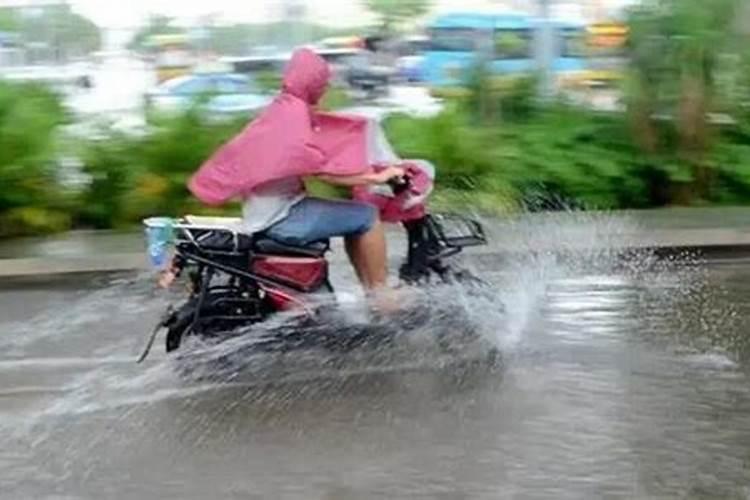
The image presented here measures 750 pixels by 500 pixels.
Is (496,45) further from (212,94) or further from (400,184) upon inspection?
(400,184)

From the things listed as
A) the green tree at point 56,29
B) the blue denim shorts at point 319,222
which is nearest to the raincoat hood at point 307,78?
the blue denim shorts at point 319,222

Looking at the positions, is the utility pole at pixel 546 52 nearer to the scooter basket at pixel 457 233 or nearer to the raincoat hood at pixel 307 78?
the scooter basket at pixel 457 233

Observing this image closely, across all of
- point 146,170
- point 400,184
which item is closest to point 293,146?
point 400,184

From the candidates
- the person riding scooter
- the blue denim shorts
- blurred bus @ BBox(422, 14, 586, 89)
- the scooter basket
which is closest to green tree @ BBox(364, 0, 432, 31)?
blurred bus @ BBox(422, 14, 586, 89)

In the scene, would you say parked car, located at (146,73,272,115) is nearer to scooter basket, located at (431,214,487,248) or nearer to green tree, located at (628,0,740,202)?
green tree, located at (628,0,740,202)

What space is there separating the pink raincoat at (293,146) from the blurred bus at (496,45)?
5255 millimetres

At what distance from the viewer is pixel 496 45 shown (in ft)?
45.0

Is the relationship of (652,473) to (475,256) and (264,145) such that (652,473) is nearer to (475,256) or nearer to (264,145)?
(264,145)

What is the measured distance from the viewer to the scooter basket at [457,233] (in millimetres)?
8578

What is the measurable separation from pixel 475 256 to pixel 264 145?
122 inches

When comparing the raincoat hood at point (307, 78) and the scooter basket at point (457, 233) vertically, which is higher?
the raincoat hood at point (307, 78)

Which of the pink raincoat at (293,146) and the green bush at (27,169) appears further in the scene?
the green bush at (27,169)

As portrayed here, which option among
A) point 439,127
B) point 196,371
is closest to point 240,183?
point 196,371

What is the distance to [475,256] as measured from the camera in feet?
35.7
